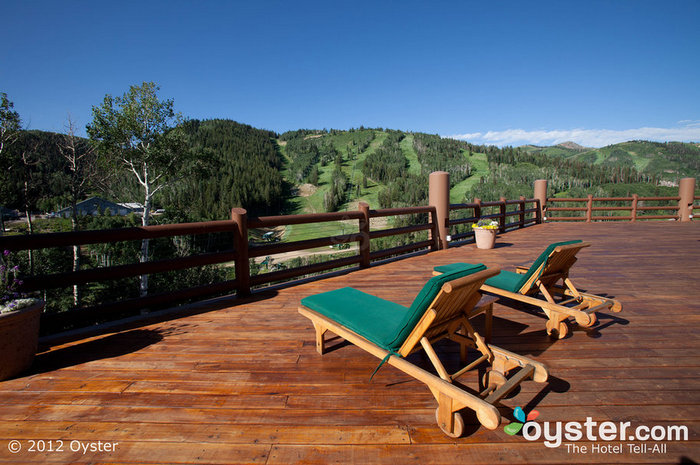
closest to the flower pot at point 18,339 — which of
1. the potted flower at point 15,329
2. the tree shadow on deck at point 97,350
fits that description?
the potted flower at point 15,329

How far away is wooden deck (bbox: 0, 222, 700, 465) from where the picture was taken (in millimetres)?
1587

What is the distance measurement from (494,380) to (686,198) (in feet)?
50.9

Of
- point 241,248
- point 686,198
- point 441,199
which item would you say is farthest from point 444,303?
point 686,198

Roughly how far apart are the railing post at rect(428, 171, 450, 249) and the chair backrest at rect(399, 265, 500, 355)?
16.4ft

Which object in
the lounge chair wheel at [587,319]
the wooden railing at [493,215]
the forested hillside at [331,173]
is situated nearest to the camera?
the lounge chair wheel at [587,319]

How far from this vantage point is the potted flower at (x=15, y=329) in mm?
2244

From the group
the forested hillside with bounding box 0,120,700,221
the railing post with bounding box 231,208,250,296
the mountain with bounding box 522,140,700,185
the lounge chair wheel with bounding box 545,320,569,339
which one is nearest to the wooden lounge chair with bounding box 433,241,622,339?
the lounge chair wheel with bounding box 545,320,569,339

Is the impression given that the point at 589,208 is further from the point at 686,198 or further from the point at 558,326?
the point at 558,326

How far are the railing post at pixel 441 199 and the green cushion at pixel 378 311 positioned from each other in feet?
15.1

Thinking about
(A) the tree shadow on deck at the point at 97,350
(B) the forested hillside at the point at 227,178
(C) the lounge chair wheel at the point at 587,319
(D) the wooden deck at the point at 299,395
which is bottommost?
(A) the tree shadow on deck at the point at 97,350

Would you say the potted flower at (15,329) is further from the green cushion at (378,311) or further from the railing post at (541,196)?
the railing post at (541,196)

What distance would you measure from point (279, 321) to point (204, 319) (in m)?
0.84

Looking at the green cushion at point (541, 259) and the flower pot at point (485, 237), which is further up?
the green cushion at point (541, 259)

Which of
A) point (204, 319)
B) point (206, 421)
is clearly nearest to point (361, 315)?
point (206, 421)
